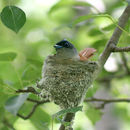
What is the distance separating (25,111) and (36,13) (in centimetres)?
327

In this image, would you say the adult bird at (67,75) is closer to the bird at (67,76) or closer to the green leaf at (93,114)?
the bird at (67,76)

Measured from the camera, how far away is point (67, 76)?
2336 mm

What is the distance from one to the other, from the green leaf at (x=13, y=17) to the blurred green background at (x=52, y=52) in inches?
15.1

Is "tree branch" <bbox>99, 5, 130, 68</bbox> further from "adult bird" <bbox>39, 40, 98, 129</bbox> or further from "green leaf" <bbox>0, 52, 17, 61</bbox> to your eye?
"green leaf" <bbox>0, 52, 17, 61</bbox>

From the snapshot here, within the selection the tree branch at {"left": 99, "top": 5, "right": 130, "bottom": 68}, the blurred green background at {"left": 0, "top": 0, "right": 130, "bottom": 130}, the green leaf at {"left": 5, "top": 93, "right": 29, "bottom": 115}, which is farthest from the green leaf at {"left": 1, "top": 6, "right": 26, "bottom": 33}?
the tree branch at {"left": 99, "top": 5, "right": 130, "bottom": 68}

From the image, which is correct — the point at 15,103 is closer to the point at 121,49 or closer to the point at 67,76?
the point at 67,76

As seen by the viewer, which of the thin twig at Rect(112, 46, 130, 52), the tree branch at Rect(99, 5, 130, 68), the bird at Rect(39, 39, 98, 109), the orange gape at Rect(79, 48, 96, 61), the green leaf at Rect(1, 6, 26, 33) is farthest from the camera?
the orange gape at Rect(79, 48, 96, 61)

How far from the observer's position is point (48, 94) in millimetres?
2188

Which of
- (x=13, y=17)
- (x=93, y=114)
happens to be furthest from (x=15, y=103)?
(x=93, y=114)

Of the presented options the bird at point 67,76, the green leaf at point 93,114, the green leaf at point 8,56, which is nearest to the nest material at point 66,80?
the bird at point 67,76

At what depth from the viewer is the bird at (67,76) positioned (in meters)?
2.19

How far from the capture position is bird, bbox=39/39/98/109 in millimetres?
2193

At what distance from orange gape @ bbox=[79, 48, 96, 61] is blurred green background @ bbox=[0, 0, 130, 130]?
10 cm

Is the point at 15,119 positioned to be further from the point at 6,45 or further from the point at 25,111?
the point at 6,45
